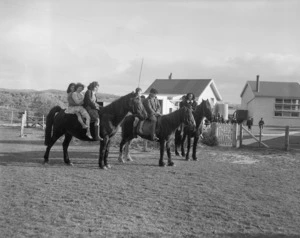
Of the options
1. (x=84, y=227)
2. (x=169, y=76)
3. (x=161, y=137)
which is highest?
(x=169, y=76)

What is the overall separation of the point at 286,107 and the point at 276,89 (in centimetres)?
292

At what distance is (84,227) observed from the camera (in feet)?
16.0

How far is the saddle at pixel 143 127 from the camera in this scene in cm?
1054

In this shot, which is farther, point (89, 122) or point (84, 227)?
point (89, 122)

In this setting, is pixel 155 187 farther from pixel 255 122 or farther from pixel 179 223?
pixel 255 122

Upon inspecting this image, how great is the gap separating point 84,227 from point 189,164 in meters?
6.72

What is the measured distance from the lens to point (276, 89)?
4666 centimetres

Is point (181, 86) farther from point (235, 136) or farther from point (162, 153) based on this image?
point (162, 153)

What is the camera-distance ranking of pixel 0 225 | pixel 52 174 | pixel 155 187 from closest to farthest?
pixel 0 225
pixel 155 187
pixel 52 174

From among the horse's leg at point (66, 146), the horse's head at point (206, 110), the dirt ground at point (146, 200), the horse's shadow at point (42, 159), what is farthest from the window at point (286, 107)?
the horse's leg at point (66, 146)

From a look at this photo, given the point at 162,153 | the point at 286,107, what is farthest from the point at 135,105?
the point at 286,107

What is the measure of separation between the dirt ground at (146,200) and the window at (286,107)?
3638cm

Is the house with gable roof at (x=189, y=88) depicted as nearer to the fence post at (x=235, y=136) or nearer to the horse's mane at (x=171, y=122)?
the fence post at (x=235, y=136)

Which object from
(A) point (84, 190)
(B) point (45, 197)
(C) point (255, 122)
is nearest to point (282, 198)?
(A) point (84, 190)
